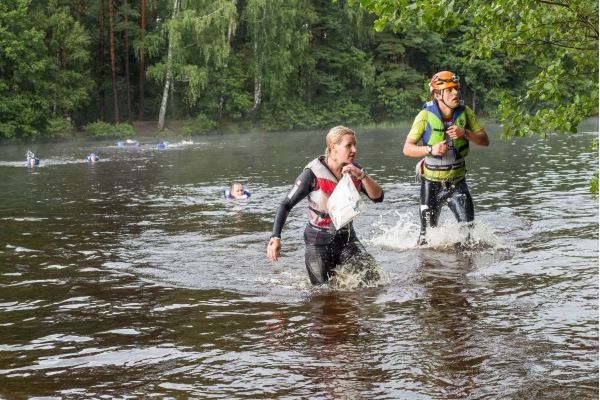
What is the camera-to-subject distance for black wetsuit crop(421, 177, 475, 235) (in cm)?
1133

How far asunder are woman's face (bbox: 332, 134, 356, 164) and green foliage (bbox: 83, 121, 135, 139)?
46.1 metres

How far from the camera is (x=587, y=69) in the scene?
1030 cm

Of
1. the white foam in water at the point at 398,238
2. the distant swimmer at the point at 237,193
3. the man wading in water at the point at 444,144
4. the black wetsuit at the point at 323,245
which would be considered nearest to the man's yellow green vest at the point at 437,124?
the man wading in water at the point at 444,144

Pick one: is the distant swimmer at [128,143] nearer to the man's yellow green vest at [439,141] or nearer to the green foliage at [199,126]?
the green foliage at [199,126]

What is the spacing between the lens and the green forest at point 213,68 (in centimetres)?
5041

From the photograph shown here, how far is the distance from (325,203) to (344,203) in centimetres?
41

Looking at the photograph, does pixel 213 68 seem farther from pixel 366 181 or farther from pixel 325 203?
pixel 366 181

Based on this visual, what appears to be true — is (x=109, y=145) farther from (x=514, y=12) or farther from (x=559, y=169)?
(x=514, y=12)

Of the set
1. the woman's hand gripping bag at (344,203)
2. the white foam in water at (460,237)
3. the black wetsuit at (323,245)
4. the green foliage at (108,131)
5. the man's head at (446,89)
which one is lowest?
the white foam in water at (460,237)

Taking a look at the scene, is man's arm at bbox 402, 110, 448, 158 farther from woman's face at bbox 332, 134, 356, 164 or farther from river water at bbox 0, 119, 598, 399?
woman's face at bbox 332, 134, 356, 164

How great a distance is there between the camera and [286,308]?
8570mm

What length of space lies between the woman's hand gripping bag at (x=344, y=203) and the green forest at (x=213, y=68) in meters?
30.0

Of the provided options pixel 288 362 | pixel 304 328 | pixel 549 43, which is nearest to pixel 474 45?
pixel 549 43

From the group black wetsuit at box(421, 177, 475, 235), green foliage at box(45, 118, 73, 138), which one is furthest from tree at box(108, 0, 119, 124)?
black wetsuit at box(421, 177, 475, 235)
